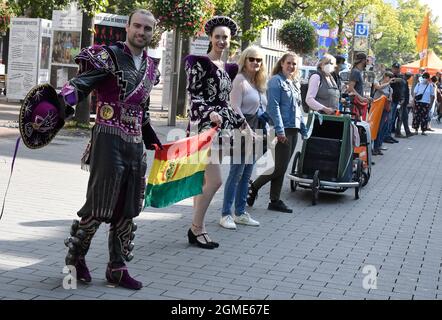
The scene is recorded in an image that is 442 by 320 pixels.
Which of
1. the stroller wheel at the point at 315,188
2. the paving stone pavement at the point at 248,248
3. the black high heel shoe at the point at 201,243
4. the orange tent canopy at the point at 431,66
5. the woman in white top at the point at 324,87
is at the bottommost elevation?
the paving stone pavement at the point at 248,248

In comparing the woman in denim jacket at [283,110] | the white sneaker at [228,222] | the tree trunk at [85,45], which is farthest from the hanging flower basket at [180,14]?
the white sneaker at [228,222]

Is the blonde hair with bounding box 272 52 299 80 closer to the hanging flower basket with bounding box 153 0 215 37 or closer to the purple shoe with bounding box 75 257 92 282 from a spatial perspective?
the purple shoe with bounding box 75 257 92 282

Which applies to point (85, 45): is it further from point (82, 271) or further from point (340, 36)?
point (340, 36)

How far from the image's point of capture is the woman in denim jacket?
30.2 ft

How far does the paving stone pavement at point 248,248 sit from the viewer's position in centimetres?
599

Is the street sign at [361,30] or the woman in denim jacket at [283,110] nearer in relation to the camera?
the woman in denim jacket at [283,110]

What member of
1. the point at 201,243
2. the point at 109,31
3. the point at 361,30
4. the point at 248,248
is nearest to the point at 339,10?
the point at 361,30

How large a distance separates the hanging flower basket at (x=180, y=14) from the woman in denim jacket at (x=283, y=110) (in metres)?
9.74

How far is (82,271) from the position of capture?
576 cm

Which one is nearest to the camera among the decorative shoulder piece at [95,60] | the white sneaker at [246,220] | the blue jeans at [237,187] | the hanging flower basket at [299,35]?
the decorative shoulder piece at [95,60]

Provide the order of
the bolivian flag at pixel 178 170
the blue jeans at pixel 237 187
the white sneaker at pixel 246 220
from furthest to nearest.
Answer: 1. the white sneaker at pixel 246 220
2. the blue jeans at pixel 237 187
3. the bolivian flag at pixel 178 170

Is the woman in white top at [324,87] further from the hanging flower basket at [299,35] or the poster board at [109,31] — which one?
the hanging flower basket at [299,35]
